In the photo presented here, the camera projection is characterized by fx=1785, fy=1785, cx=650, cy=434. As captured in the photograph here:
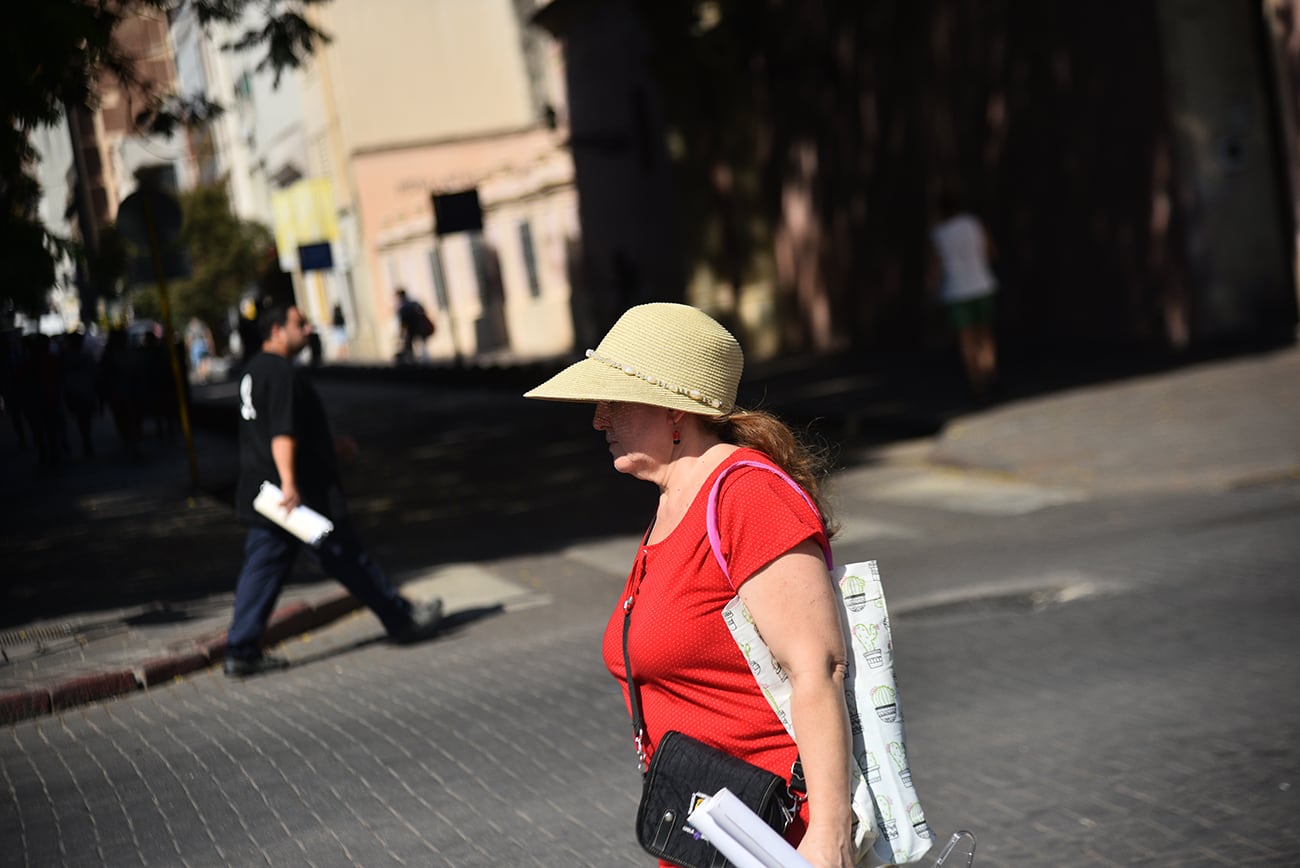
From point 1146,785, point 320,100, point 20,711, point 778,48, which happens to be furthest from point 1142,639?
point 320,100

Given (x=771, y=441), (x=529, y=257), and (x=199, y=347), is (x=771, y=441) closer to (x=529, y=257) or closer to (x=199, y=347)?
(x=529, y=257)

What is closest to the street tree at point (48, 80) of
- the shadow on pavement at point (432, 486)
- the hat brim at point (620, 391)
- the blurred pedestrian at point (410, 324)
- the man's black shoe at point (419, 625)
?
the shadow on pavement at point (432, 486)

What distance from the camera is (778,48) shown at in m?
27.9

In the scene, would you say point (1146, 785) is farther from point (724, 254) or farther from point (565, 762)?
point (724, 254)

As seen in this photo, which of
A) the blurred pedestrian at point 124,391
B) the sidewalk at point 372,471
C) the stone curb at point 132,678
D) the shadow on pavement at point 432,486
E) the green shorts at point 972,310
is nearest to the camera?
the stone curb at point 132,678

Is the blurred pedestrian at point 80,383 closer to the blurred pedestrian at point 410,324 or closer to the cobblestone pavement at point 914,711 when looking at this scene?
the cobblestone pavement at point 914,711

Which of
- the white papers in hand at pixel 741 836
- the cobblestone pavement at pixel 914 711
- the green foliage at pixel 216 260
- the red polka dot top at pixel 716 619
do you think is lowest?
the cobblestone pavement at pixel 914 711

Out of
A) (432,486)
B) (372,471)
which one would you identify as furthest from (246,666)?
(372,471)

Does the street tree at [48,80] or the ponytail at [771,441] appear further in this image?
the street tree at [48,80]

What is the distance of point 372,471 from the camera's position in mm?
20141

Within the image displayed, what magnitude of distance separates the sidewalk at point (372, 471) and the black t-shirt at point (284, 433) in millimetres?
986

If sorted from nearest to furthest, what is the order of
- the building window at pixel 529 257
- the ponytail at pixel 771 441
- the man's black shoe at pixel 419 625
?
the ponytail at pixel 771 441 → the man's black shoe at pixel 419 625 → the building window at pixel 529 257

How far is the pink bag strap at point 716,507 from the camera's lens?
311 centimetres

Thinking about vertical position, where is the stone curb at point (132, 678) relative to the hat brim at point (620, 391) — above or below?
below
